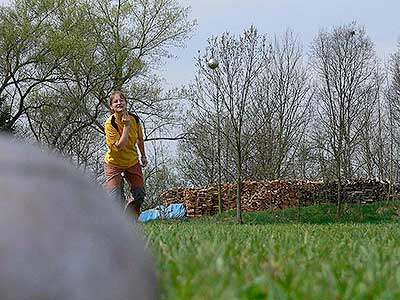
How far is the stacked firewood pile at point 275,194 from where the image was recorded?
1101 inches

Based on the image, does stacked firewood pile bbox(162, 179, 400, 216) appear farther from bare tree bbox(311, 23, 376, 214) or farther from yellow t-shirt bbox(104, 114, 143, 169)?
yellow t-shirt bbox(104, 114, 143, 169)

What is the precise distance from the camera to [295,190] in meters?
28.0

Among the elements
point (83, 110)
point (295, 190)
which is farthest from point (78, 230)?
point (83, 110)

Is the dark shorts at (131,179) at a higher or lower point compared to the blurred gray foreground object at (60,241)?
higher

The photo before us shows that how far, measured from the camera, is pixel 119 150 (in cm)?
931

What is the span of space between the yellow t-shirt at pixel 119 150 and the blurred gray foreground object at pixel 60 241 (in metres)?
7.49

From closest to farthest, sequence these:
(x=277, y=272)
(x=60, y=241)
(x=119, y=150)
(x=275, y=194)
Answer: (x=60, y=241) → (x=277, y=272) → (x=119, y=150) → (x=275, y=194)

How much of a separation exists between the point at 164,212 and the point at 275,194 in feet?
18.8

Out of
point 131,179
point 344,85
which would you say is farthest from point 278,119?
point 131,179

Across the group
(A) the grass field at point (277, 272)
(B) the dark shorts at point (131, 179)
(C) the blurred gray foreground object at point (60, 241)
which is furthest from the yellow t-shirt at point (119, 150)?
(C) the blurred gray foreground object at point (60, 241)

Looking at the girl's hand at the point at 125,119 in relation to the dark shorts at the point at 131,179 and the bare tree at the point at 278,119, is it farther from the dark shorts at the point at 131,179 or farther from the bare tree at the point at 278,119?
the bare tree at the point at 278,119

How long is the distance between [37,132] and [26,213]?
33.2 metres

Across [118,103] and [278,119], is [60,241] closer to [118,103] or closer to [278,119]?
[118,103]

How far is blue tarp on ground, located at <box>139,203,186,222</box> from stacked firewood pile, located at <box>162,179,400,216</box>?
0.45 metres
